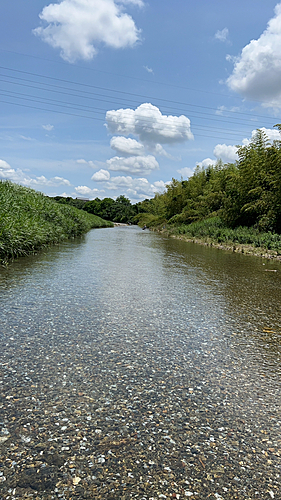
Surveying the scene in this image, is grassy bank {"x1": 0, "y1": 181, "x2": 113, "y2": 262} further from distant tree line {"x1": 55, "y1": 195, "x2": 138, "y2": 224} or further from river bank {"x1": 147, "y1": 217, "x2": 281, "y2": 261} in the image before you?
distant tree line {"x1": 55, "y1": 195, "x2": 138, "y2": 224}

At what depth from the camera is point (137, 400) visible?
269cm

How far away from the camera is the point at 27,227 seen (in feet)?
35.2

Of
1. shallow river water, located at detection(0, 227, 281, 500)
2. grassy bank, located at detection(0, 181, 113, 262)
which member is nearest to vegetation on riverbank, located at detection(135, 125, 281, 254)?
grassy bank, located at detection(0, 181, 113, 262)

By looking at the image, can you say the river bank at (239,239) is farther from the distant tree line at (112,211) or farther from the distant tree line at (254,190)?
the distant tree line at (112,211)

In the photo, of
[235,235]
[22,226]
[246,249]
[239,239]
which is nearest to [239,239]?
[239,239]

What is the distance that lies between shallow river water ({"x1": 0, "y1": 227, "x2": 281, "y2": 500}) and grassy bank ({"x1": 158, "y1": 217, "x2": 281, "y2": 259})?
11.0 meters

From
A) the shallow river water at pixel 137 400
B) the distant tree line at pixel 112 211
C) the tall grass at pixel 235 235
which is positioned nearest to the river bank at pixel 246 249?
the tall grass at pixel 235 235

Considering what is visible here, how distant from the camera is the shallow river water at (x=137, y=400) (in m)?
1.92

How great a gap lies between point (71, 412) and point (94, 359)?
91 cm

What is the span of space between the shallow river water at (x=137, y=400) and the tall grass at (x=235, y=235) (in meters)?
11.9

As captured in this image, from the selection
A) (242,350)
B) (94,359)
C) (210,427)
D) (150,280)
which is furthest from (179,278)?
(210,427)

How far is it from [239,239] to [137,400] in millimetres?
→ 17711

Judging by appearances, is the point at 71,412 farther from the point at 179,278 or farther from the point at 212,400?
the point at 179,278

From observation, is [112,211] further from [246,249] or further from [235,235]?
[246,249]
